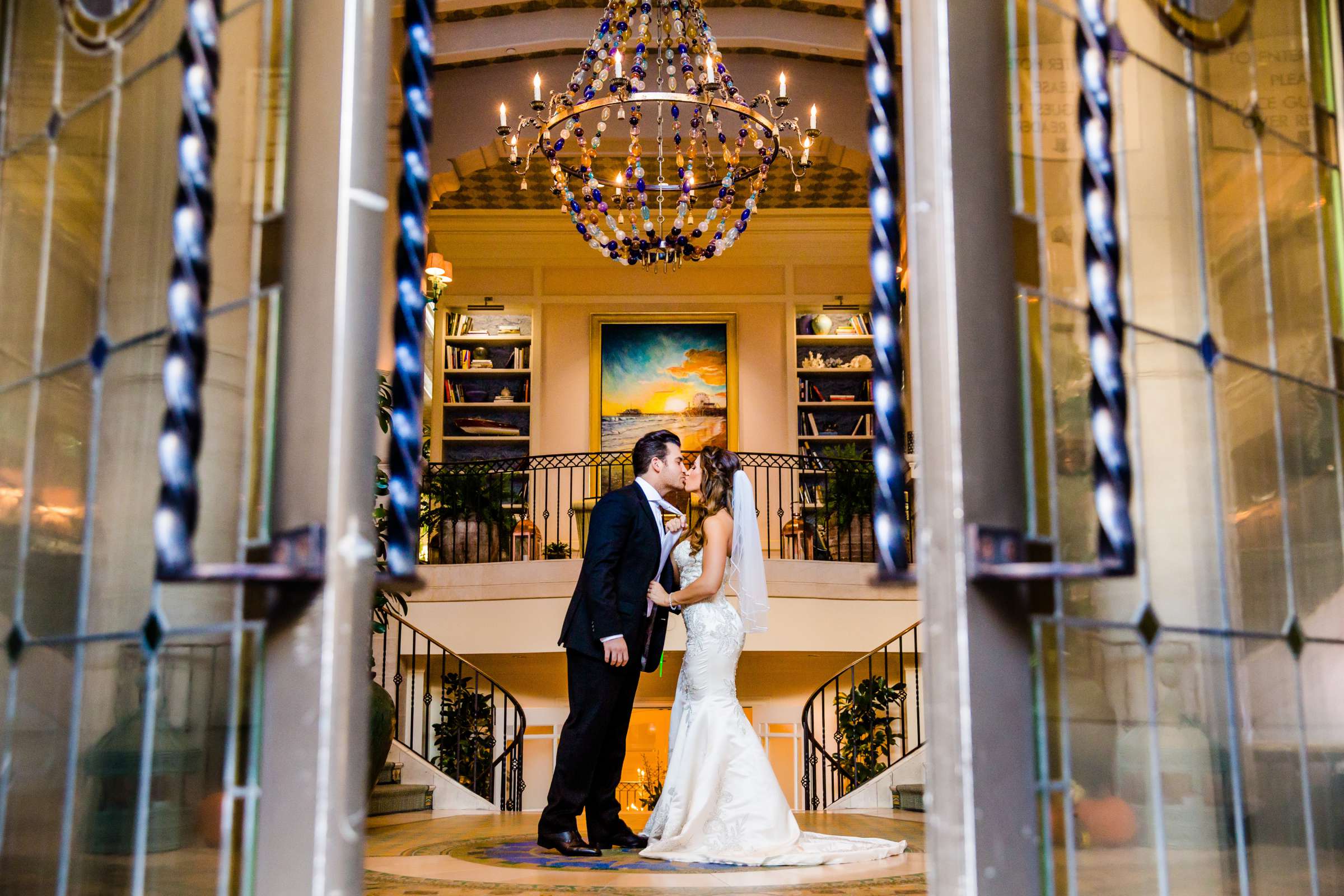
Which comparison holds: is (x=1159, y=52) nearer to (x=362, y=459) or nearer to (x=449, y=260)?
(x=362, y=459)

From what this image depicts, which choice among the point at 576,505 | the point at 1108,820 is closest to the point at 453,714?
the point at 576,505

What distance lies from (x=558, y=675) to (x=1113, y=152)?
923cm

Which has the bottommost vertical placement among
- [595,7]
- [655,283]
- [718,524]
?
[718,524]

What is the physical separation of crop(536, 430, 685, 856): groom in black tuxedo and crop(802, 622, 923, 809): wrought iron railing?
3654 mm

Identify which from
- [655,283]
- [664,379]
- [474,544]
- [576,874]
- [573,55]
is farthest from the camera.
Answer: [655,283]

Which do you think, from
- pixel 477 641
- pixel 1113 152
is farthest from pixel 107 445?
pixel 477 641

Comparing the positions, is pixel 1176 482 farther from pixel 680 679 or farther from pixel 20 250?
pixel 680 679

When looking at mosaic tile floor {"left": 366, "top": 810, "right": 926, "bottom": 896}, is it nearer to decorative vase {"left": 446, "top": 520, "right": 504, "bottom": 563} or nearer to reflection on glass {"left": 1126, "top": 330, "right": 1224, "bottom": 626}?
reflection on glass {"left": 1126, "top": 330, "right": 1224, "bottom": 626}

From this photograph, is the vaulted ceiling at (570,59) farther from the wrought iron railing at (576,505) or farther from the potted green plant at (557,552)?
the potted green plant at (557,552)

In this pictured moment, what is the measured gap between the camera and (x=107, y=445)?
2154mm

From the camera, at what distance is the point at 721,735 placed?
505cm

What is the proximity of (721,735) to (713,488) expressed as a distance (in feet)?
3.46

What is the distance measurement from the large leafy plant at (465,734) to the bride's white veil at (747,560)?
186 inches

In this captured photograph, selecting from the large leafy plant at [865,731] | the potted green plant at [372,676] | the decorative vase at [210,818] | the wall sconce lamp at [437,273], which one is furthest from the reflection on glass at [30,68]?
the large leafy plant at [865,731]
